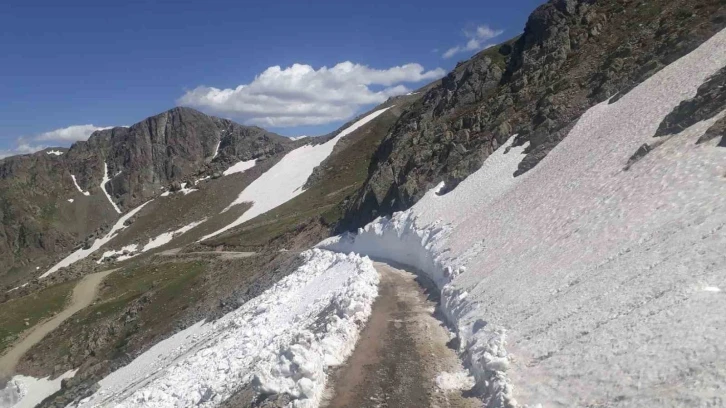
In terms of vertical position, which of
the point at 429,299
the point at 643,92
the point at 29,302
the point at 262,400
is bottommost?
the point at 429,299

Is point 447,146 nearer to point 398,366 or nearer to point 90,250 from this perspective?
point 398,366

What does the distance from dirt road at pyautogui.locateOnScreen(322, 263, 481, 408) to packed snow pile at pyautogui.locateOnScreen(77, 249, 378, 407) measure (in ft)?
2.20

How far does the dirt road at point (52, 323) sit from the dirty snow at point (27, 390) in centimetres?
323

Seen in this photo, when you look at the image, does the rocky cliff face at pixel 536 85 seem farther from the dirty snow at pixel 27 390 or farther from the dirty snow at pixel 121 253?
the dirty snow at pixel 121 253

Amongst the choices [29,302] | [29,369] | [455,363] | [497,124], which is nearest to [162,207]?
[29,302]

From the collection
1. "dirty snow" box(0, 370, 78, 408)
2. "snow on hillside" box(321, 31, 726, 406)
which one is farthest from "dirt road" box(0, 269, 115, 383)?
"snow on hillside" box(321, 31, 726, 406)

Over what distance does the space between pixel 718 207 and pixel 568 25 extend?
1735 inches

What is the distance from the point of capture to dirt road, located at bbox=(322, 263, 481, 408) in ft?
44.7

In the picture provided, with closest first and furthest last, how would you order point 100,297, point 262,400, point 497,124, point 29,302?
point 262,400
point 497,124
point 100,297
point 29,302

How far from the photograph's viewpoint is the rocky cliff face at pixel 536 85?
111 feet

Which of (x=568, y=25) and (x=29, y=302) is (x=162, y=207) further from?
(x=568, y=25)

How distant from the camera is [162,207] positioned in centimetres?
12138

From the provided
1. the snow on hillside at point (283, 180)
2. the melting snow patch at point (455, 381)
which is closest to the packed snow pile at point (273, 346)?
the melting snow patch at point (455, 381)

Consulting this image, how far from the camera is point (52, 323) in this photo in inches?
2635
